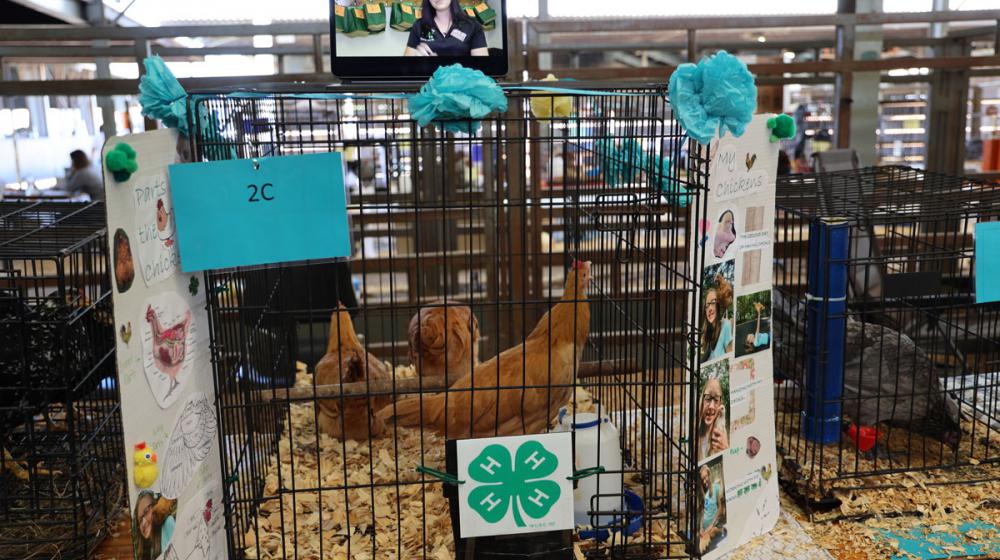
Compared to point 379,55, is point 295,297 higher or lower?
lower

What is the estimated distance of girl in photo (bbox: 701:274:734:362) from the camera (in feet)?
5.90

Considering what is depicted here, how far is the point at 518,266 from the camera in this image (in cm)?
371

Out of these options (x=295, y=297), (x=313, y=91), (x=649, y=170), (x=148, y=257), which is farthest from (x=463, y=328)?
(x=148, y=257)

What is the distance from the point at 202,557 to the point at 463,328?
1.14 metres

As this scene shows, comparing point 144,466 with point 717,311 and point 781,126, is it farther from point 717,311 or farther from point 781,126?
point 781,126

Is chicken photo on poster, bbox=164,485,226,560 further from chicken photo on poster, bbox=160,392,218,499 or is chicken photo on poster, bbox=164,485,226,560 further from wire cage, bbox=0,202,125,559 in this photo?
wire cage, bbox=0,202,125,559

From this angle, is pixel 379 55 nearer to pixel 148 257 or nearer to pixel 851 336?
pixel 148 257

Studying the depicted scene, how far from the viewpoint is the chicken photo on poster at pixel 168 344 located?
1.44m

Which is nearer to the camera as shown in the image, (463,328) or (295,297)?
(463,328)

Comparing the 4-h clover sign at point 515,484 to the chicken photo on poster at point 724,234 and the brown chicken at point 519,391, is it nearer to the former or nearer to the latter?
the brown chicken at point 519,391

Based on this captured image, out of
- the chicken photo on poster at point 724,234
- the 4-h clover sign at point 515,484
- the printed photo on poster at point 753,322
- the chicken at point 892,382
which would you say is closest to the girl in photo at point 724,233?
the chicken photo on poster at point 724,234

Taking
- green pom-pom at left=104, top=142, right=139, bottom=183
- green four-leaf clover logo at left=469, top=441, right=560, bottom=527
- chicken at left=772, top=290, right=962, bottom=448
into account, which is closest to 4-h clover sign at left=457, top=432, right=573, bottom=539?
green four-leaf clover logo at left=469, top=441, right=560, bottom=527

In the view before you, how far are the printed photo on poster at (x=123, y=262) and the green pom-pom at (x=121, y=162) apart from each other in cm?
9

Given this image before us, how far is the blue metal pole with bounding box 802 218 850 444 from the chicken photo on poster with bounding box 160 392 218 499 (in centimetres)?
160
